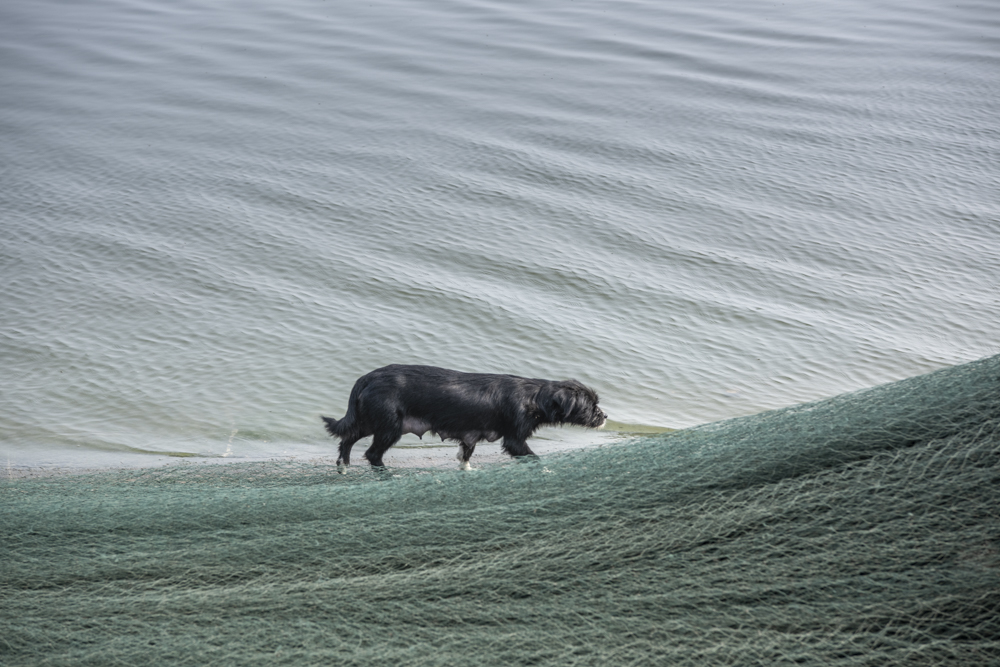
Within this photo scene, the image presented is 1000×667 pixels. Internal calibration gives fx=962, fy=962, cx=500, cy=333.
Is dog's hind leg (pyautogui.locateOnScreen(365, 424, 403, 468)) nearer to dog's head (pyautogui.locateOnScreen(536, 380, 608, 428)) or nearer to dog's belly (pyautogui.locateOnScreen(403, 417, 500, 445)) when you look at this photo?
dog's belly (pyautogui.locateOnScreen(403, 417, 500, 445))

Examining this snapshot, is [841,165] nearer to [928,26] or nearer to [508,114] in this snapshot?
[508,114]

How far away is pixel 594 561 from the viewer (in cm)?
331

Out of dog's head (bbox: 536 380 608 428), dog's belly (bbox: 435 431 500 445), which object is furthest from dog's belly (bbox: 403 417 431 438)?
dog's head (bbox: 536 380 608 428)

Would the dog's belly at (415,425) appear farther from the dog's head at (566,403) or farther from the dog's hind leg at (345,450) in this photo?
the dog's head at (566,403)

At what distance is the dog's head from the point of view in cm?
570

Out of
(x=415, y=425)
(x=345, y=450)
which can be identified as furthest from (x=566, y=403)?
(x=345, y=450)

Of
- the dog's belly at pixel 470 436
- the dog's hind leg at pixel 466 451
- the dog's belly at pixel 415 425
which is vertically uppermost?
the dog's belly at pixel 415 425

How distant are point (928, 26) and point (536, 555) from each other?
1819 cm

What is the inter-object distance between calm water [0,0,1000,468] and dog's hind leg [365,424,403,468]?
165cm

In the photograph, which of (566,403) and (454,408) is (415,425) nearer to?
(454,408)

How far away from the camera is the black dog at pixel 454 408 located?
5512mm

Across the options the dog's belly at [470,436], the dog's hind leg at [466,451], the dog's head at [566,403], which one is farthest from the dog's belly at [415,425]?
the dog's head at [566,403]

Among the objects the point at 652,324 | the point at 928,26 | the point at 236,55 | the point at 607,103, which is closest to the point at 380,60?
the point at 236,55

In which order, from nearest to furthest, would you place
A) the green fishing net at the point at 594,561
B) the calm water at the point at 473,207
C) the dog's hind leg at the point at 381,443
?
the green fishing net at the point at 594,561 → the dog's hind leg at the point at 381,443 → the calm water at the point at 473,207
